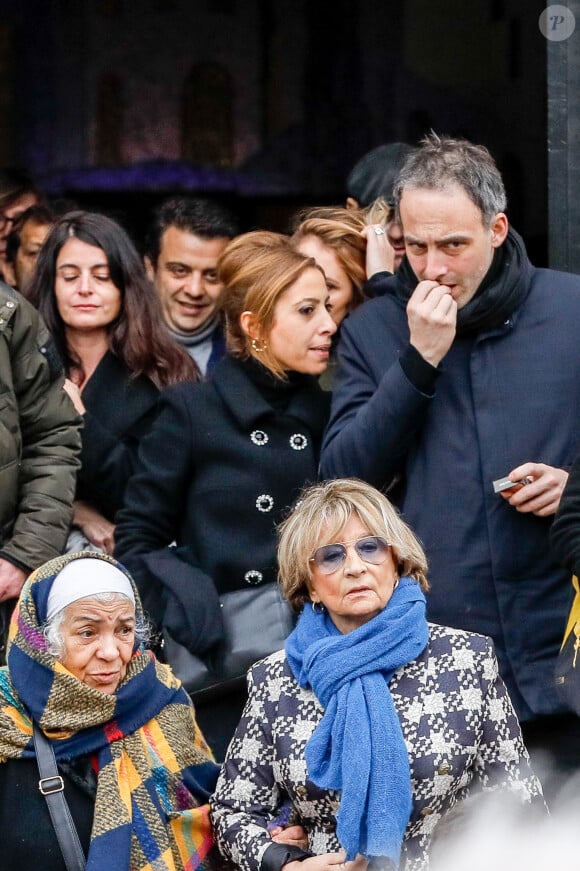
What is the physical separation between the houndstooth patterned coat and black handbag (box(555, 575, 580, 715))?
184 mm

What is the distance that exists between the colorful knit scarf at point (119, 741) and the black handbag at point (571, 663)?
0.94 m

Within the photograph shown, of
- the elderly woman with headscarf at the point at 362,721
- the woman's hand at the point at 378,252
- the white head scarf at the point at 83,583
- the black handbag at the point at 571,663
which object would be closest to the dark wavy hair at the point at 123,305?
the woman's hand at the point at 378,252

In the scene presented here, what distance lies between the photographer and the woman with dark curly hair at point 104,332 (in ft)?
17.0

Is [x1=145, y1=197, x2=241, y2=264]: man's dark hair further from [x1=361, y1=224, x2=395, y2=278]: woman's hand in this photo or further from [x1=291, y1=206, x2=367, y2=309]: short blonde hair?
[x1=361, y1=224, x2=395, y2=278]: woman's hand

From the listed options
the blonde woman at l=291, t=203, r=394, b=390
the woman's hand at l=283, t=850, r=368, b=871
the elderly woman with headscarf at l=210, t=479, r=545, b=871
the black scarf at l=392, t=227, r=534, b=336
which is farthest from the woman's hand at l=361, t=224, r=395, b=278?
the woman's hand at l=283, t=850, r=368, b=871

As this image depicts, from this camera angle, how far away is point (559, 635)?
425cm

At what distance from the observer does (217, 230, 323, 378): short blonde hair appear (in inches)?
188

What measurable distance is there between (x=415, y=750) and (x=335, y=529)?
562mm

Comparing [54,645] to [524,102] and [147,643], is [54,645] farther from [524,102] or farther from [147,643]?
[524,102]

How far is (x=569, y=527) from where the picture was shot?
3.91 m

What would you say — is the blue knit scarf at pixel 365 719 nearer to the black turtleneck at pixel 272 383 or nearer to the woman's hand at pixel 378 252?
the black turtleneck at pixel 272 383

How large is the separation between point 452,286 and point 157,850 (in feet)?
5.32

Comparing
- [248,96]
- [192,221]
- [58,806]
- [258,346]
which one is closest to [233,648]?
[58,806]

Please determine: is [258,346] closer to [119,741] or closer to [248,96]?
[119,741]
